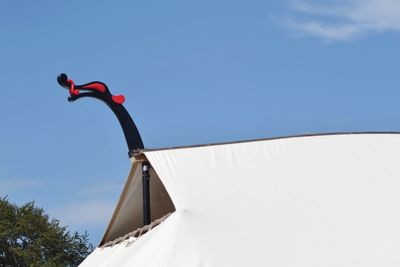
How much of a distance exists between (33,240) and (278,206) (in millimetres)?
28608

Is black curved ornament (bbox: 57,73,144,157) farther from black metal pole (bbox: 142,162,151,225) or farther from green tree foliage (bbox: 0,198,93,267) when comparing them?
green tree foliage (bbox: 0,198,93,267)

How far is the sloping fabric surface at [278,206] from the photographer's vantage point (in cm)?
1084

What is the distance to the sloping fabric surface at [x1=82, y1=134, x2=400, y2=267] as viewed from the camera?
10836mm

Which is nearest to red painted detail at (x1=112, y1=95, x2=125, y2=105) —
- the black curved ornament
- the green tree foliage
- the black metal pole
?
the black curved ornament

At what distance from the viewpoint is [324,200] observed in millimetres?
12023

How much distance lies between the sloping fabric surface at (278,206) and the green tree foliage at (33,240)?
2486 centimetres

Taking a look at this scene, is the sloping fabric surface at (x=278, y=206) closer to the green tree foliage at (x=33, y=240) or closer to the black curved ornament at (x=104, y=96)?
the black curved ornament at (x=104, y=96)

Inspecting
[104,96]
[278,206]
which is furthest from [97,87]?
[278,206]

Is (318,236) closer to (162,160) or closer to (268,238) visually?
(268,238)

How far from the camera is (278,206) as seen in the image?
38.3 feet

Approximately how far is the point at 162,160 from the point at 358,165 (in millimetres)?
2912

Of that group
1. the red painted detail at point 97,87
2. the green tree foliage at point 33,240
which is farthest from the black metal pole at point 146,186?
the green tree foliage at point 33,240

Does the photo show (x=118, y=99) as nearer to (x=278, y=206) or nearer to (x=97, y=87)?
(x=97, y=87)

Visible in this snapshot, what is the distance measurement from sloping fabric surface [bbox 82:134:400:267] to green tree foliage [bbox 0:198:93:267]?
24.9m
